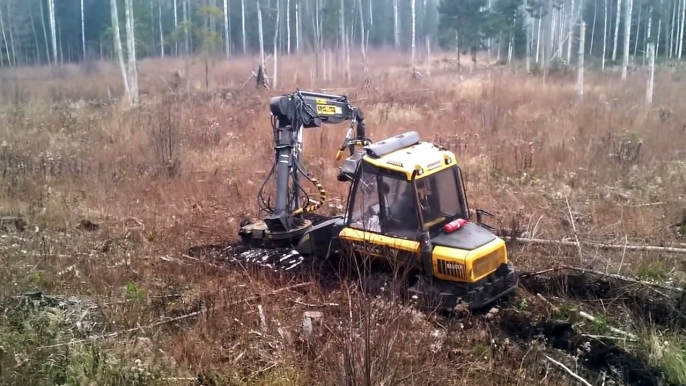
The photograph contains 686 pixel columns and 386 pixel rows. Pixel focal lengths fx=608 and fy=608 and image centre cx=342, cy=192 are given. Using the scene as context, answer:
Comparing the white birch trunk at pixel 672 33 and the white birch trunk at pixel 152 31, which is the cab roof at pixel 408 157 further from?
the white birch trunk at pixel 152 31

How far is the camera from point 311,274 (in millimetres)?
6887

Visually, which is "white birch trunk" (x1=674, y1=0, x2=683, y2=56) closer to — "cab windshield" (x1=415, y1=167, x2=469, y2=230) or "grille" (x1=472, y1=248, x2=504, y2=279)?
"cab windshield" (x1=415, y1=167, x2=469, y2=230)

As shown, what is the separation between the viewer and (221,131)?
49.4 ft

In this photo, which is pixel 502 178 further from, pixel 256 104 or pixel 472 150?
pixel 256 104

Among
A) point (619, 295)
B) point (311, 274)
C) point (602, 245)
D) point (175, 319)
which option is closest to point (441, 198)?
point (311, 274)

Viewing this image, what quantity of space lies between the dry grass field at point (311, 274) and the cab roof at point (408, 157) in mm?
1322

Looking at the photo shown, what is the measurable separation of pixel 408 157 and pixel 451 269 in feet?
4.19

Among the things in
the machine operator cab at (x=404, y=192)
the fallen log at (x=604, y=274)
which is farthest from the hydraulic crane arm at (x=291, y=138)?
the fallen log at (x=604, y=274)

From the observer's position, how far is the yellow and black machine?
6062mm

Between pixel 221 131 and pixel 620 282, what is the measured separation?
1065 cm

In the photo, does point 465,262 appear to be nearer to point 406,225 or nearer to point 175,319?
point 406,225

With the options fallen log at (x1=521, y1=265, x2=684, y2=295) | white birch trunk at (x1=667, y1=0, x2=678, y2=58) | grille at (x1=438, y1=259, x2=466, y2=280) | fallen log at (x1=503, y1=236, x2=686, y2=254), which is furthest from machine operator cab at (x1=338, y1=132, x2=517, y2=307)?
white birch trunk at (x1=667, y1=0, x2=678, y2=58)

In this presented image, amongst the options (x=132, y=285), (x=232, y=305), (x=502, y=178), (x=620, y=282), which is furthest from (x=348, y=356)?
(x=502, y=178)

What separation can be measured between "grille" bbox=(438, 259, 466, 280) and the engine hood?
19 centimetres
